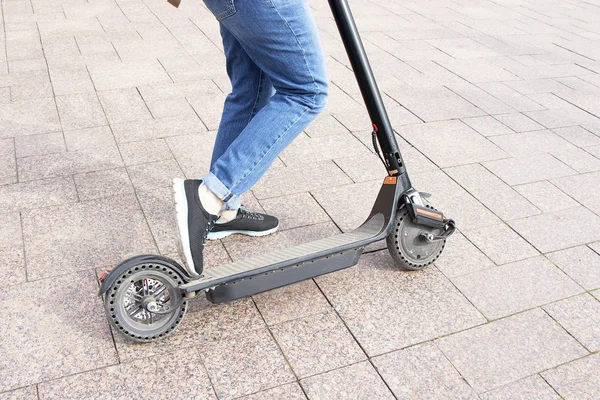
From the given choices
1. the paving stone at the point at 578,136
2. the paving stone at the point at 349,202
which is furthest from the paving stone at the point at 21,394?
the paving stone at the point at 578,136

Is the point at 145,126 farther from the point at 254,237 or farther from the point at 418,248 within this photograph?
the point at 418,248

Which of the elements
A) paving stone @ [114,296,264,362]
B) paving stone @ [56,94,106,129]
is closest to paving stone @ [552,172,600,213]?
paving stone @ [114,296,264,362]

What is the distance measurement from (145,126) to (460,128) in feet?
6.57

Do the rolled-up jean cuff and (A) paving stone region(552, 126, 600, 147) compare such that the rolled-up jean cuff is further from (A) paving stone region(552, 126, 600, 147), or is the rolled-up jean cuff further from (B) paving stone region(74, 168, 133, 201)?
(A) paving stone region(552, 126, 600, 147)

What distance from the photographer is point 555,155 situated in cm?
409

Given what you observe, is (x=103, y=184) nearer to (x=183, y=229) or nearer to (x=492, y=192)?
(x=183, y=229)

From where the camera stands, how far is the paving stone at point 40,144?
3760mm

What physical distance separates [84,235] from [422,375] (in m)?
1.61

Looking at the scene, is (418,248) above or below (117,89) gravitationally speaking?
above

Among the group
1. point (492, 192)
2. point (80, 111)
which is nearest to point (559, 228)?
point (492, 192)

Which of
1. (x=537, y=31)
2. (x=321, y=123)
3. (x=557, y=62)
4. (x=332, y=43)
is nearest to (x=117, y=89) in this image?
→ (x=321, y=123)

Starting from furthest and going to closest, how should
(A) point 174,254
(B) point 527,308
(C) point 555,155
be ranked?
(C) point 555,155, (A) point 174,254, (B) point 527,308

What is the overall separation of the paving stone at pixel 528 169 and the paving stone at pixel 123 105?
215cm

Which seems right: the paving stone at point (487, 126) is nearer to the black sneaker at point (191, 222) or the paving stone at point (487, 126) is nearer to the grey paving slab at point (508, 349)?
the grey paving slab at point (508, 349)
